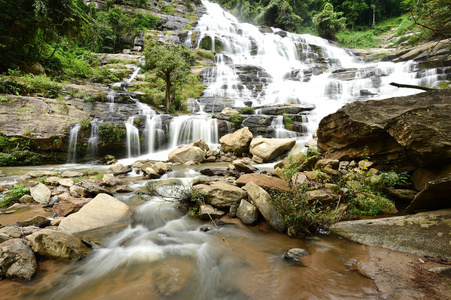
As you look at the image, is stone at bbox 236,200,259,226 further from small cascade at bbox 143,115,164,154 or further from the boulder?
small cascade at bbox 143,115,164,154

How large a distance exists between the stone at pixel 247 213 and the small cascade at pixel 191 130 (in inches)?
355

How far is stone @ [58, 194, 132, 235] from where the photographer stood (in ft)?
9.96

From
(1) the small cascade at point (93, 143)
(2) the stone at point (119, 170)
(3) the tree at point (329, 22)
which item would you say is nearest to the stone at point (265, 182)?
(2) the stone at point (119, 170)

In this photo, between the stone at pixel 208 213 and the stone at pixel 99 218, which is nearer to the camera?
the stone at pixel 99 218

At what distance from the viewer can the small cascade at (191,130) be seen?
39.9 ft

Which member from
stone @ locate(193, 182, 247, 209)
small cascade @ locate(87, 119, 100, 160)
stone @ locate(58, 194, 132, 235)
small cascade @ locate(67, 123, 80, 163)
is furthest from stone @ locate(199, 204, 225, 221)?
small cascade @ locate(67, 123, 80, 163)

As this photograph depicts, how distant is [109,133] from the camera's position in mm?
9930

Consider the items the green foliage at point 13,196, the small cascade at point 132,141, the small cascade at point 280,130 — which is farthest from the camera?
the small cascade at point 280,130

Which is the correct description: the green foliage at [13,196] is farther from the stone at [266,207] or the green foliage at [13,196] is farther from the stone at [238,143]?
the stone at [238,143]

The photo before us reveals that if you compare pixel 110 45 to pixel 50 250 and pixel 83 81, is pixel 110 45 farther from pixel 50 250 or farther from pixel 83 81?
pixel 50 250

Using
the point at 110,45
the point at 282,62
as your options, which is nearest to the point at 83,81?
the point at 110,45

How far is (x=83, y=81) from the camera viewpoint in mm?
16109

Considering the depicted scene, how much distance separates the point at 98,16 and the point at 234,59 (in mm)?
19328

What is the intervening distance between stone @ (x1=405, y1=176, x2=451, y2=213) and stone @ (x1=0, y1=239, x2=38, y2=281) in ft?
15.4
